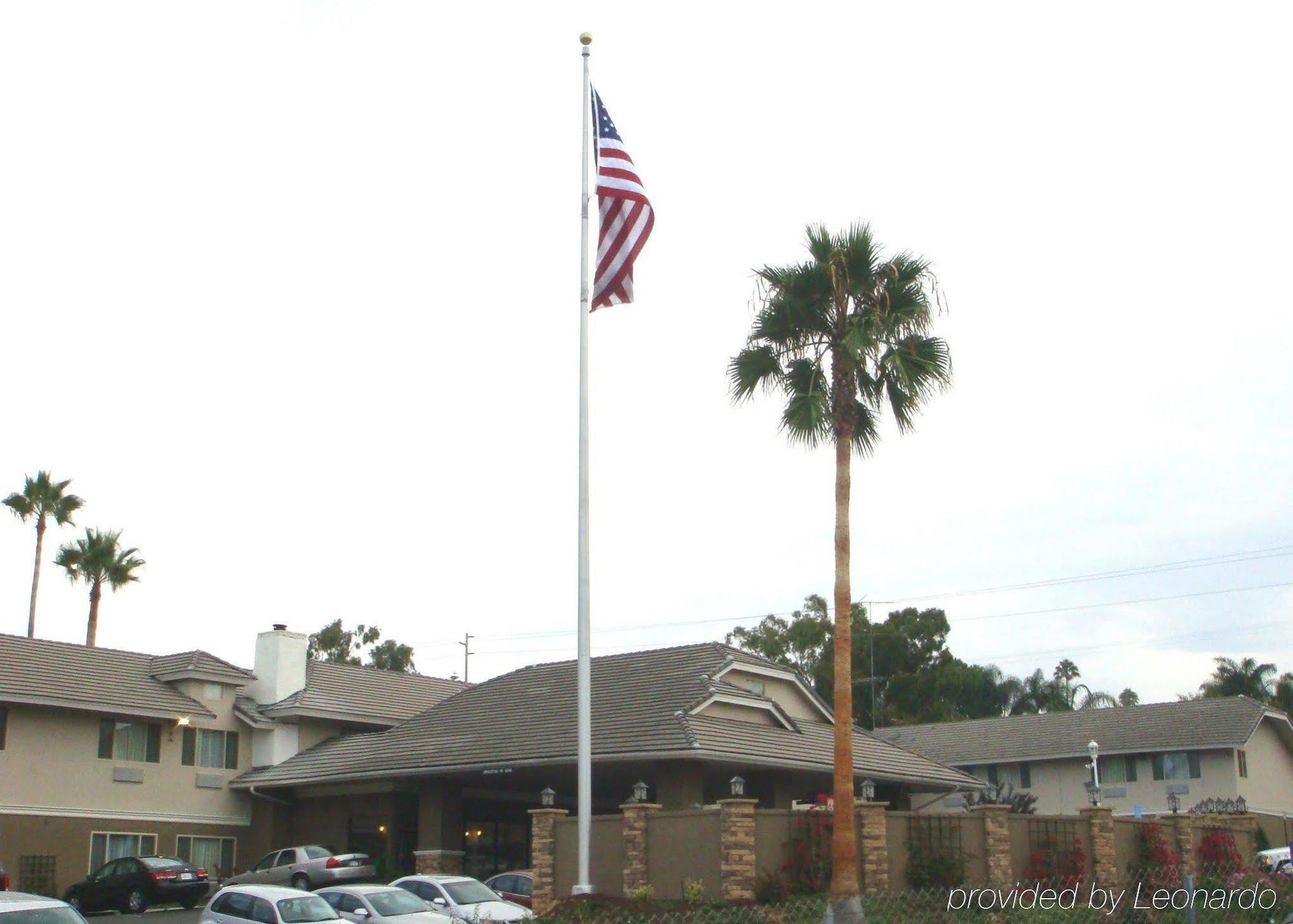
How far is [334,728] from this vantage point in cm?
4172

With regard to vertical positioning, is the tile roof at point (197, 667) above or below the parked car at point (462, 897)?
above

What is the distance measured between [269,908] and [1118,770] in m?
39.9

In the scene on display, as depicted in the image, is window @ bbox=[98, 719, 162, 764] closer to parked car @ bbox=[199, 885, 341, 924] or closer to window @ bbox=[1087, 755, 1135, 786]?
parked car @ bbox=[199, 885, 341, 924]

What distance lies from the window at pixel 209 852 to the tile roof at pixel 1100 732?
97.6 ft

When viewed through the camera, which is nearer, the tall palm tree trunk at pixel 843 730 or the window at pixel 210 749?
the tall palm tree trunk at pixel 843 730

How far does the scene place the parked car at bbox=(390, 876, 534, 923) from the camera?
22438 millimetres

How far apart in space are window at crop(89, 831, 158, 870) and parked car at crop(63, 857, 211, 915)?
9.27 feet

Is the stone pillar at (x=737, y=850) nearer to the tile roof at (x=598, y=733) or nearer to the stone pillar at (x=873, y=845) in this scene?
the stone pillar at (x=873, y=845)

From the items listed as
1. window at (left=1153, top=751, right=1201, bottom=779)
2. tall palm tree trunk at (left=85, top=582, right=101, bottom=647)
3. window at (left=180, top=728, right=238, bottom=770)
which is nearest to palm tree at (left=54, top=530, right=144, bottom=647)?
tall palm tree trunk at (left=85, top=582, right=101, bottom=647)

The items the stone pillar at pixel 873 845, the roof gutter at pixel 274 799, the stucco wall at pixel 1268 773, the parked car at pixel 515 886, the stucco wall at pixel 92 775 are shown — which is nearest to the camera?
the stone pillar at pixel 873 845

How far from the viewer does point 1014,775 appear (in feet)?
178

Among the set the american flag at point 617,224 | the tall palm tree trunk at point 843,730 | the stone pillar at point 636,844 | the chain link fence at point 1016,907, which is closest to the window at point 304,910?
the chain link fence at point 1016,907

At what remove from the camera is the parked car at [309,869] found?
31766mm

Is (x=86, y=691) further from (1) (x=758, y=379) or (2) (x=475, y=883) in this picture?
(1) (x=758, y=379)
